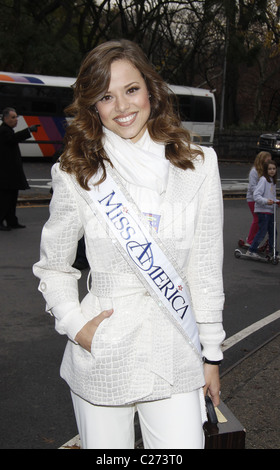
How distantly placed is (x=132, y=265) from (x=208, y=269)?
0.87 feet

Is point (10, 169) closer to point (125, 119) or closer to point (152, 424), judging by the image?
point (125, 119)

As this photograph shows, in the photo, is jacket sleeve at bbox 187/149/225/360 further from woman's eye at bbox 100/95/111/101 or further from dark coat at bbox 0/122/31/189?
dark coat at bbox 0/122/31/189

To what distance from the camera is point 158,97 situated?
90.9 inches

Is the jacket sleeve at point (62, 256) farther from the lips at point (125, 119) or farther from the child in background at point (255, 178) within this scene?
the child in background at point (255, 178)

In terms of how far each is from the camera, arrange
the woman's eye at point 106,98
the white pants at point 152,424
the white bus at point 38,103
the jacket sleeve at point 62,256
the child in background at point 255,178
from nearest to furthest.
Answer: the white pants at point 152,424 → the jacket sleeve at point 62,256 → the woman's eye at point 106,98 → the child in background at point 255,178 → the white bus at point 38,103

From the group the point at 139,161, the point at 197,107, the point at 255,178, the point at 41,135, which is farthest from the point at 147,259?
the point at 197,107

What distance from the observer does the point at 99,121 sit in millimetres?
2250

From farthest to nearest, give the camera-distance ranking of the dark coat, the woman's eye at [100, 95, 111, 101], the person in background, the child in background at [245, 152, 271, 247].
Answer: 1. the dark coat
2. the person in background
3. the child in background at [245, 152, 271, 247]
4. the woman's eye at [100, 95, 111, 101]

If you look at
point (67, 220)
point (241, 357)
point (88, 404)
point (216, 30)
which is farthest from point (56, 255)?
point (216, 30)

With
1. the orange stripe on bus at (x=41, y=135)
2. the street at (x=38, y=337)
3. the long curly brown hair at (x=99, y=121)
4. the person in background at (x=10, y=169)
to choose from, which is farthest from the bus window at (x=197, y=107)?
the long curly brown hair at (x=99, y=121)

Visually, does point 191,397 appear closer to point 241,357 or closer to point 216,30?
point 241,357

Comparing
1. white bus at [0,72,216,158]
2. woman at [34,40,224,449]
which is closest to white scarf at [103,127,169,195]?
woman at [34,40,224,449]

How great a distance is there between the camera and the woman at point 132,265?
1.99 m

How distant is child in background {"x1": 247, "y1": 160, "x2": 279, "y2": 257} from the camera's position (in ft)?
29.7
